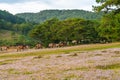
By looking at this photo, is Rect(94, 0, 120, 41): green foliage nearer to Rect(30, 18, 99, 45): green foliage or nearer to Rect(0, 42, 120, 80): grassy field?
Rect(0, 42, 120, 80): grassy field

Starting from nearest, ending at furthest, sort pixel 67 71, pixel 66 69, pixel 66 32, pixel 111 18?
1. pixel 67 71
2. pixel 66 69
3. pixel 111 18
4. pixel 66 32

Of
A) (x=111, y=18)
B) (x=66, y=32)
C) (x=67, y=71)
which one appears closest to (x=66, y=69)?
(x=67, y=71)

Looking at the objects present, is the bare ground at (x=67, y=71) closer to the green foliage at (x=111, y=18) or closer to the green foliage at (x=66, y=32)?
the green foliage at (x=111, y=18)

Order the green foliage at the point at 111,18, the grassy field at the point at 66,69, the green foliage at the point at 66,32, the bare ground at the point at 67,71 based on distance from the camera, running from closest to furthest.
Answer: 1. the bare ground at the point at 67,71
2. the grassy field at the point at 66,69
3. the green foliage at the point at 111,18
4. the green foliage at the point at 66,32

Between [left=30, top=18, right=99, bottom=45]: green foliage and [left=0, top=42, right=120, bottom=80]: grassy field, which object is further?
[left=30, top=18, right=99, bottom=45]: green foliage

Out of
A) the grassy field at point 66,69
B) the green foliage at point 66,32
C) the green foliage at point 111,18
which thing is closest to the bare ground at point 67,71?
the grassy field at point 66,69

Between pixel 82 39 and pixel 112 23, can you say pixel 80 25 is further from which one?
pixel 112 23

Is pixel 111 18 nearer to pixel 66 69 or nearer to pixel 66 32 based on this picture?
pixel 66 69

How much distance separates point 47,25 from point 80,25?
1598cm

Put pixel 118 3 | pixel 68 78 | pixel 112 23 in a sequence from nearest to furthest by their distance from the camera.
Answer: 1. pixel 68 78
2. pixel 118 3
3. pixel 112 23

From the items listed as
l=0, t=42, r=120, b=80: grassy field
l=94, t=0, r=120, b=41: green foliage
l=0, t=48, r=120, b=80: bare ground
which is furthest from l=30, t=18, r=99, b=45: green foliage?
l=0, t=48, r=120, b=80: bare ground

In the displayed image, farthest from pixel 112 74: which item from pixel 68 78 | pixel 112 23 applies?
pixel 112 23

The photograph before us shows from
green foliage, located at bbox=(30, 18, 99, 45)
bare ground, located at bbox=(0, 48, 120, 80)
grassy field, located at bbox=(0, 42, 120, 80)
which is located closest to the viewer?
bare ground, located at bbox=(0, 48, 120, 80)

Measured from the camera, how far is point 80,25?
161 meters
